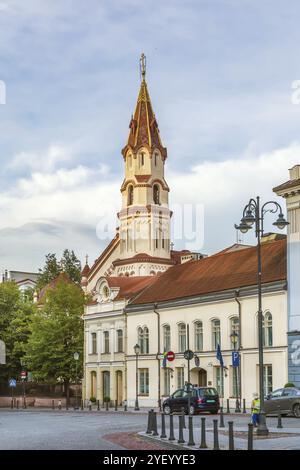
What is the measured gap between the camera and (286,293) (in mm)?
51062

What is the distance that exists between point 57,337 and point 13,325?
388 inches

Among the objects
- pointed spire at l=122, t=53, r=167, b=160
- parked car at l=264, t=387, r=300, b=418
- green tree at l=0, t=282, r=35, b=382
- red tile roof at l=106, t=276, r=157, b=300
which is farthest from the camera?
pointed spire at l=122, t=53, r=167, b=160

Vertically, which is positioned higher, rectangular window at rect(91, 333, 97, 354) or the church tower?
the church tower

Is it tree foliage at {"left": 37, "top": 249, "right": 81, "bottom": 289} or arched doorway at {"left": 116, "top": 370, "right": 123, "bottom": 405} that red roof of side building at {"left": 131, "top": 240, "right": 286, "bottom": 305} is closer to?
arched doorway at {"left": 116, "top": 370, "right": 123, "bottom": 405}

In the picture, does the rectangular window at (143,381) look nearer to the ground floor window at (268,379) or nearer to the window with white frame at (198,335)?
the window with white frame at (198,335)

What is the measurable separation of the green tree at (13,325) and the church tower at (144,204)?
14.8 m

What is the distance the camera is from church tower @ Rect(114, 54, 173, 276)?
96.4 metres

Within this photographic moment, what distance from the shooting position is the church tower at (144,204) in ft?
316

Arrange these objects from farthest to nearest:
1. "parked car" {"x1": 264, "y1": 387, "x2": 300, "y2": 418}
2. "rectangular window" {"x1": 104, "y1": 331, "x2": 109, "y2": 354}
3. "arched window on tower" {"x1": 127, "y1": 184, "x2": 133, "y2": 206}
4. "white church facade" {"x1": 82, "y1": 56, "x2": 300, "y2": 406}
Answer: "arched window on tower" {"x1": 127, "y1": 184, "x2": 133, "y2": 206}, "rectangular window" {"x1": 104, "y1": 331, "x2": 109, "y2": 354}, "white church facade" {"x1": 82, "y1": 56, "x2": 300, "y2": 406}, "parked car" {"x1": 264, "y1": 387, "x2": 300, "y2": 418}

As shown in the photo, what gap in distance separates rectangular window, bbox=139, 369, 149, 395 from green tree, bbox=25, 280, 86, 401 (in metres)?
11.1

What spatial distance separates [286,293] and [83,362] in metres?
28.3

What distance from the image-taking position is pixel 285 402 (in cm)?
3906

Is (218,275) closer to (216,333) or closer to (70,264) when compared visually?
(216,333)

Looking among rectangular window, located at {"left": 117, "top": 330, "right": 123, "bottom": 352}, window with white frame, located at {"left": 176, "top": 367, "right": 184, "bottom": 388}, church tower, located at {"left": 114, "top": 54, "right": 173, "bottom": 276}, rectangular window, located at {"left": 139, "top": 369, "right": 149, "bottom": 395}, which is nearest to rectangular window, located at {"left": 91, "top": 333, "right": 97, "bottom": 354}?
rectangular window, located at {"left": 117, "top": 330, "right": 123, "bottom": 352}
